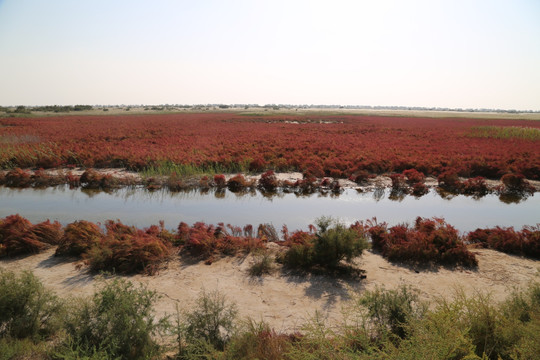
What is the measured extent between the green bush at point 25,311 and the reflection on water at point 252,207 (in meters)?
5.01

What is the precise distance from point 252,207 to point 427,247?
6113 mm

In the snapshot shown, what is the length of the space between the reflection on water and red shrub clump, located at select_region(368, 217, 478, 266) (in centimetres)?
242

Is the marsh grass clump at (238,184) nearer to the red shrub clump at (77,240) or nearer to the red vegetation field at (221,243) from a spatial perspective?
the red vegetation field at (221,243)

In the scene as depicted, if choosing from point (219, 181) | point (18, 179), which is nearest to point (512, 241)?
point (219, 181)

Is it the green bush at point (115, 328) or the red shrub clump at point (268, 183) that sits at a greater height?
the green bush at point (115, 328)

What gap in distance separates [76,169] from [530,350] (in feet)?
62.4

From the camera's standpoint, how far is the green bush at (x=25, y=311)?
3.99 metres

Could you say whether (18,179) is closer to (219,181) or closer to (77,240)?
(219,181)

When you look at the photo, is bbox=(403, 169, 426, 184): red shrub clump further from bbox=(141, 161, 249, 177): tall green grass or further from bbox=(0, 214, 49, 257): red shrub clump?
bbox=(0, 214, 49, 257): red shrub clump

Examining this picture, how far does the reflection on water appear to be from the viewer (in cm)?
998

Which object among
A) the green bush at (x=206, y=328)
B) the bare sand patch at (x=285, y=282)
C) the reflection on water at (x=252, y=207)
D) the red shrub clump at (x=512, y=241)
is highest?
the green bush at (x=206, y=328)

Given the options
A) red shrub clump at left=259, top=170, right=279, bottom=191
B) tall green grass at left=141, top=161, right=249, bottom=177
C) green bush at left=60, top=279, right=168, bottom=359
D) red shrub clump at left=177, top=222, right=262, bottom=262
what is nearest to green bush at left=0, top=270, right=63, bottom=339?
green bush at left=60, top=279, right=168, bottom=359

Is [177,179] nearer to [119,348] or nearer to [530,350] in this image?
[119,348]

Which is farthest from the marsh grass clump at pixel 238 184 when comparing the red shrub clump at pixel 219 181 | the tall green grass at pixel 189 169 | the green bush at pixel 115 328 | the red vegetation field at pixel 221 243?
the green bush at pixel 115 328
